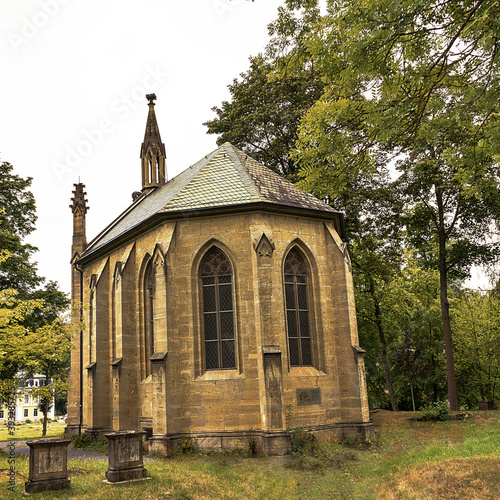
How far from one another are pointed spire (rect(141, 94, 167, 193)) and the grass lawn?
15.1 metres

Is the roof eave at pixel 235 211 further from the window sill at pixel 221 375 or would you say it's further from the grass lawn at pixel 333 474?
the grass lawn at pixel 333 474

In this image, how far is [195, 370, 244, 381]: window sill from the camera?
14641 mm

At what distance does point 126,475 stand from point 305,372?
6503 millimetres

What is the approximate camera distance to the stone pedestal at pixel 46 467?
970 centimetres

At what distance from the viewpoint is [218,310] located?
15.5 meters

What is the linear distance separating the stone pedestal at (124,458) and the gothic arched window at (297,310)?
593 cm

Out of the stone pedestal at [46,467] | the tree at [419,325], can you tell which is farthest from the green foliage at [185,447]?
the tree at [419,325]

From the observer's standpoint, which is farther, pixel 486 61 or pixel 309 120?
pixel 309 120

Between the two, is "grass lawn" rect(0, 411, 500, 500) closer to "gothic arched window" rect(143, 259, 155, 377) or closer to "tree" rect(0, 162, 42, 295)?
"gothic arched window" rect(143, 259, 155, 377)

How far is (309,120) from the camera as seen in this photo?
9.02 meters

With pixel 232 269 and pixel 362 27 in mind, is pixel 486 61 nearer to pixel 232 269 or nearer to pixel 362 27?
pixel 362 27

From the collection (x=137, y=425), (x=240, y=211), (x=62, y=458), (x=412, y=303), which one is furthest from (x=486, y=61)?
(x=412, y=303)

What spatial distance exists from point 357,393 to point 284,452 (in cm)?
327

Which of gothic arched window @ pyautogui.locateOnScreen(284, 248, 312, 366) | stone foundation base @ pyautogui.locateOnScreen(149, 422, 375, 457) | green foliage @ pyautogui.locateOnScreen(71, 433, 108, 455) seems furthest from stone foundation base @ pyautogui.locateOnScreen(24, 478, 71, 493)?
green foliage @ pyautogui.locateOnScreen(71, 433, 108, 455)
